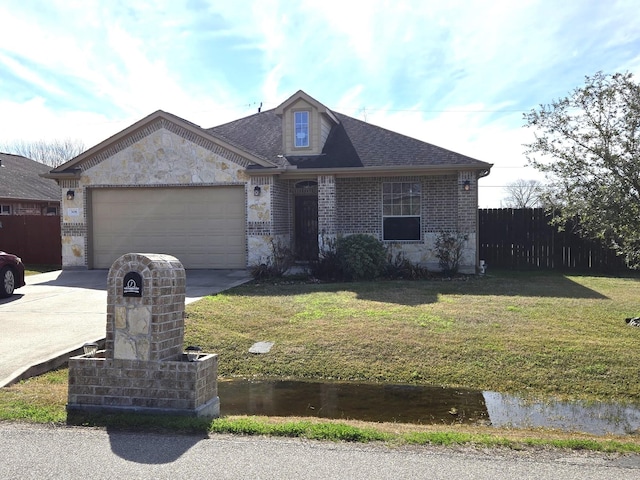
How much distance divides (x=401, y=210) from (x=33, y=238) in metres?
14.0

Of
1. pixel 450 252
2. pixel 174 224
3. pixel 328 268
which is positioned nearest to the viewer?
pixel 328 268

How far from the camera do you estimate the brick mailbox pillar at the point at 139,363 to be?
17.7ft

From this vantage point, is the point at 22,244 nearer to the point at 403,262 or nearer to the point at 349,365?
the point at 403,262

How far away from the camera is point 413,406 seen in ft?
22.8

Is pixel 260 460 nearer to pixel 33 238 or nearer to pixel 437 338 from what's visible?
pixel 437 338

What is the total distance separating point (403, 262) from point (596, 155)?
7476mm

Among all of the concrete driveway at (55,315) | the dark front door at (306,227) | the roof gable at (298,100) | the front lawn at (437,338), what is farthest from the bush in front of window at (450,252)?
the concrete driveway at (55,315)

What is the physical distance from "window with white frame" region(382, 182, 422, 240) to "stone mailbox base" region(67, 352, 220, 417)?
1280 cm

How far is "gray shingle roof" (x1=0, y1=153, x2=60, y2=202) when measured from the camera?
2595cm

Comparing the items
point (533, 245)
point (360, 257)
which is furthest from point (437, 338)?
point (533, 245)

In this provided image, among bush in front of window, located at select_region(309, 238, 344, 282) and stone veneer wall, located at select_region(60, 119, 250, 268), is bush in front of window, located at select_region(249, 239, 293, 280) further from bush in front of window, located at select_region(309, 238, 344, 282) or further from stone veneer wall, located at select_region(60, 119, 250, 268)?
stone veneer wall, located at select_region(60, 119, 250, 268)

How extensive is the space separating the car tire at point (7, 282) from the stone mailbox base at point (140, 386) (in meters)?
8.41

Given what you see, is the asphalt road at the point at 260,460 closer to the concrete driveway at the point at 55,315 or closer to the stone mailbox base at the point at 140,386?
the stone mailbox base at the point at 140,386

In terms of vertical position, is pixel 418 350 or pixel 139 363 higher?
pixel 139 363
